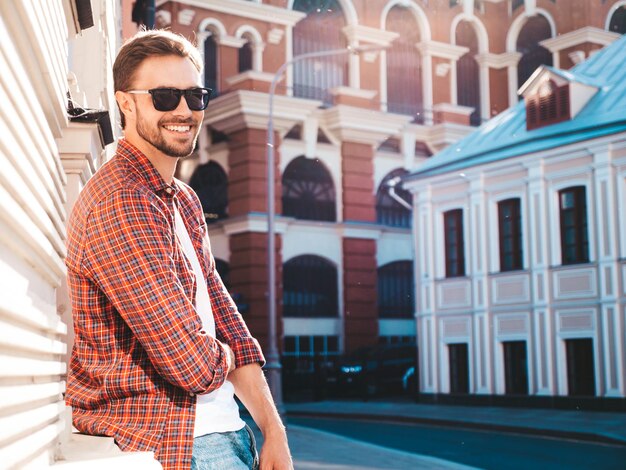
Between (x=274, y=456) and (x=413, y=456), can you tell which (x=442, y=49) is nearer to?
(x=413, y=456)

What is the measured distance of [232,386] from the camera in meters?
2.57

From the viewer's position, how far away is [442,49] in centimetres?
3678

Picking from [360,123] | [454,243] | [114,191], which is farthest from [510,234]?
[114,191]

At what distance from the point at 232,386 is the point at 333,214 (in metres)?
31.0

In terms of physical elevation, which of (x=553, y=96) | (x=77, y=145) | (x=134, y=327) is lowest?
(x=134, y=327)

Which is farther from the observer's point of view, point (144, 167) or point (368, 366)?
point (368, 366)

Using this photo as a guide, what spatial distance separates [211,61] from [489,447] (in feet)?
61.4

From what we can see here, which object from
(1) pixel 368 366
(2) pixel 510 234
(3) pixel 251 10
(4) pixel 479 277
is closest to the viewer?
(2) pixel 510 234

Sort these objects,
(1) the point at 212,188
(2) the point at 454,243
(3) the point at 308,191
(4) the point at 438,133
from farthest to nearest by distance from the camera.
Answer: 1. (4) the point at 438,133
2. (3) the point at 308,191
3. (1) the point at 212,188
4. (2) the point at 454,243

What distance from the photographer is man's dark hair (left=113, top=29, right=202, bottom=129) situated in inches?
99.4

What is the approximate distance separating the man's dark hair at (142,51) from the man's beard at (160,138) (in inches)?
3.9

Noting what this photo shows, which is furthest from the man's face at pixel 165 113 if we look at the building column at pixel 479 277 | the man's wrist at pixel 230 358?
the building column at pixel 479 277

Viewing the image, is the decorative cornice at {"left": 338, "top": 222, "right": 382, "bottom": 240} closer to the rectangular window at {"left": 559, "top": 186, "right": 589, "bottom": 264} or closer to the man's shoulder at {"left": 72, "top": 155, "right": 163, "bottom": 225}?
the rectangular window at {"left": 559, "top": 186, "right": 589, "bottom": 264}

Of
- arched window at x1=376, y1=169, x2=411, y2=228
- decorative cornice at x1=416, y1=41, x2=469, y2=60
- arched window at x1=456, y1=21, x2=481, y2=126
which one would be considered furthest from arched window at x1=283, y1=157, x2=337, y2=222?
arched window at x1=456, y1=21, x2=481, y2=126
